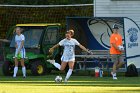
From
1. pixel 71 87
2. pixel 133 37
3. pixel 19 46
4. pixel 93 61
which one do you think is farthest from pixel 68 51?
pixel 133 37

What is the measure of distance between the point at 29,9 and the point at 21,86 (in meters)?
17.9

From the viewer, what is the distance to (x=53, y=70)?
30719 millimetres

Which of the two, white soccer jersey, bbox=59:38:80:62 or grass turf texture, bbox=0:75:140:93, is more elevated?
white soccer jersey, bbox=59:38:80:62

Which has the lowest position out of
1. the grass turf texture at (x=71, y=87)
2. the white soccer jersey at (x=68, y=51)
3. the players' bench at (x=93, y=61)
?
the grass turf texture at (x=71, y=87)

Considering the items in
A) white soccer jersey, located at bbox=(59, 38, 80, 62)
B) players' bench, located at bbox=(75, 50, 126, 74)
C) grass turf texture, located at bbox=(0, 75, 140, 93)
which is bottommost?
grass turf texture, located at bbox=(0, 75, 140, 93)

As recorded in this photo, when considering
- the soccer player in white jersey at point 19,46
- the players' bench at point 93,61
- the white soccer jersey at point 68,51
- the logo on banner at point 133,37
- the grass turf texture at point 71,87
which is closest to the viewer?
the grass turf texture at point 71,87

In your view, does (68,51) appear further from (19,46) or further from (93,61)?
(93,61)

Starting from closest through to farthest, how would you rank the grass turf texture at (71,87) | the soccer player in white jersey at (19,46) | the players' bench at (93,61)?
1. the grass turf texture at (71,87)
2. the soccer player in white jersey at (19,46)
3. the players' bench at (93,61)

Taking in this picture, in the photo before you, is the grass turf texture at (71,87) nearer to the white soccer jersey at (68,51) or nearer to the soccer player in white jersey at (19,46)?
the white soccer jersey at (68,51)

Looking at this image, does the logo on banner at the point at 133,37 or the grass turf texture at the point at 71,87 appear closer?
the grass turf texture at the point at 71,87

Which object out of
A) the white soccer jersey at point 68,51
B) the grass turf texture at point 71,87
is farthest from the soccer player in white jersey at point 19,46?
the grass turf texture at point 71,87

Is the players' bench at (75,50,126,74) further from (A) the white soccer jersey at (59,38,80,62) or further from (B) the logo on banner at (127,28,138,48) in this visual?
(A) the white soccer jersey at (59,38,80,62)

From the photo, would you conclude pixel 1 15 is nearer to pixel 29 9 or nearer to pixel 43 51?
pixel 29 9

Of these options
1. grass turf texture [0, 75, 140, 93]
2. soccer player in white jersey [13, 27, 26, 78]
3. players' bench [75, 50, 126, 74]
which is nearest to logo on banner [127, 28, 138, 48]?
players' bench [75, 50, 126, 74]
